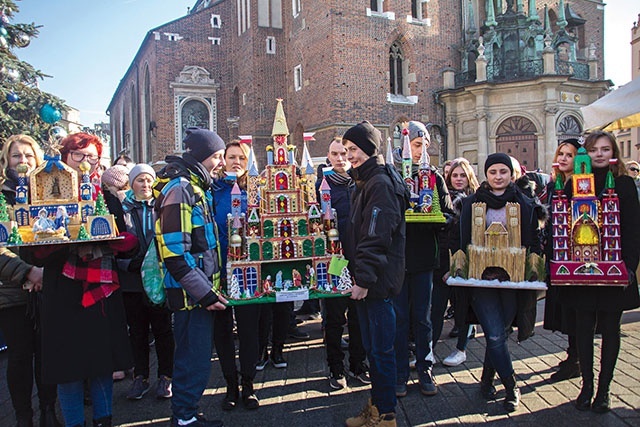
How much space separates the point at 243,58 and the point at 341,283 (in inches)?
901

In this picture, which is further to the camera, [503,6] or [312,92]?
[503,6]

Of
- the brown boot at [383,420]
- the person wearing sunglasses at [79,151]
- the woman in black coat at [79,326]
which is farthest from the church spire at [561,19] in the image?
the woman in black coat at [79,326]

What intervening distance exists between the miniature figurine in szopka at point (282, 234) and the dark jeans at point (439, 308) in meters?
1.36

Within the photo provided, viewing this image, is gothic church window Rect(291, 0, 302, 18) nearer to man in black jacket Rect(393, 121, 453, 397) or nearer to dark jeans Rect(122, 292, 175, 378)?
man in black jacket Rect(393, 121, 453, 397)

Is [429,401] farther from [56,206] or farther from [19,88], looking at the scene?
[19,88]

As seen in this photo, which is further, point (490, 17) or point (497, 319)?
point (490, 17)

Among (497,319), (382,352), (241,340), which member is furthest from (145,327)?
(497,319)

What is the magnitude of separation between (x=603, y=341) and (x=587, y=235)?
0.90 meters

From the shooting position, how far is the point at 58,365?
3.44 m

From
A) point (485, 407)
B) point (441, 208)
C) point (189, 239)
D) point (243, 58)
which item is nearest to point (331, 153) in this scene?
point (441, 208)

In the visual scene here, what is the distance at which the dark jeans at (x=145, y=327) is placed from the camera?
4848 mm

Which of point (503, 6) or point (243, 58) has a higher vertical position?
point (503, 6)

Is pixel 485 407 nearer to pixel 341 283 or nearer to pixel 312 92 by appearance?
pixel 341 283

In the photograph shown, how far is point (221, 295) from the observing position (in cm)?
379
